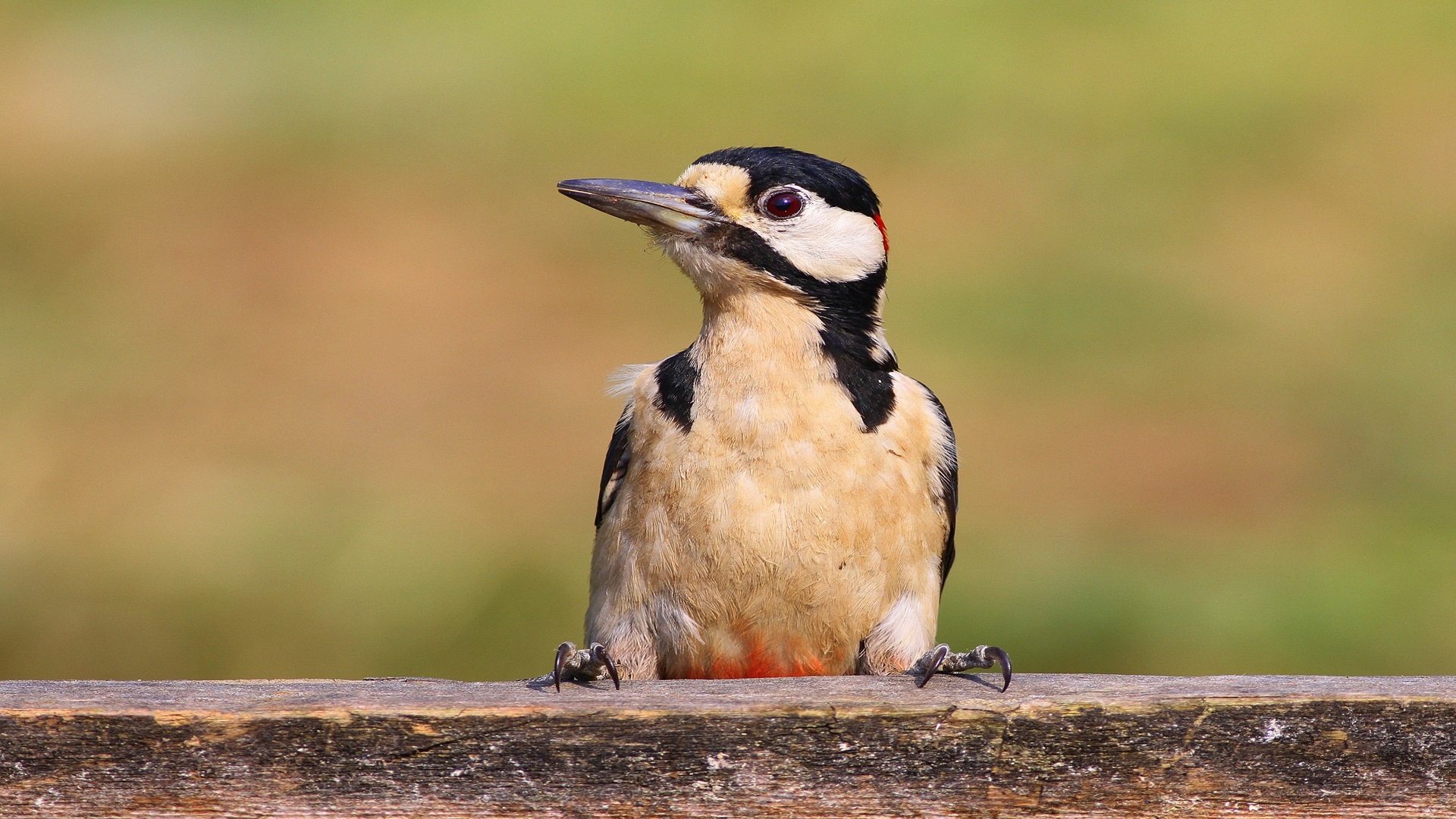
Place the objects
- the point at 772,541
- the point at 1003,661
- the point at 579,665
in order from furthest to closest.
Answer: the point at 772,541, the point at 579,665, the point at 1003,661

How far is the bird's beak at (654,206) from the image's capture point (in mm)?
4387

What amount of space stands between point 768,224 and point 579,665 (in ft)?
4.70

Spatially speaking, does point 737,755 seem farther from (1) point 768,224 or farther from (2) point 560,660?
(1) point 768,224

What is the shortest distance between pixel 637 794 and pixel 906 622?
1.76 meters

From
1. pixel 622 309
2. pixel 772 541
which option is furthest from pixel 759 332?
pixel 622 309

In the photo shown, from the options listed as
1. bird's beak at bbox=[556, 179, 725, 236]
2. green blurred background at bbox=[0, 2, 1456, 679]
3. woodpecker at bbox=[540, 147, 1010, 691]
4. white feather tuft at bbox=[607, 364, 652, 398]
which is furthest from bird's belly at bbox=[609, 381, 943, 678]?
green blurred background at bbox=[0, 2, 1456, 679]

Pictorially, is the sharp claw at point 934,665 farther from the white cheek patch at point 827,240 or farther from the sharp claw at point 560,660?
the white cheek patch at point 827,240

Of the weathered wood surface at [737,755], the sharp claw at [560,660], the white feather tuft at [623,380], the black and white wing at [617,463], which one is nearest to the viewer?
the weathered wood surface at [737,755]

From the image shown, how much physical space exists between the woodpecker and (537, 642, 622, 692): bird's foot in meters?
0.40

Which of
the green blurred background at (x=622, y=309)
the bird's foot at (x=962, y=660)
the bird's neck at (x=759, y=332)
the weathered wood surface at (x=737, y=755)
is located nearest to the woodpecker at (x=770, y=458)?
the bird's neck at (x=759, y=332)

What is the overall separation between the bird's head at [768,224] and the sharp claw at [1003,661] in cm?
124

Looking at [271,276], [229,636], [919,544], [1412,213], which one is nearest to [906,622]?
[919,544]

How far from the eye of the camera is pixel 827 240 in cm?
451

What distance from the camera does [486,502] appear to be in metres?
8.71
